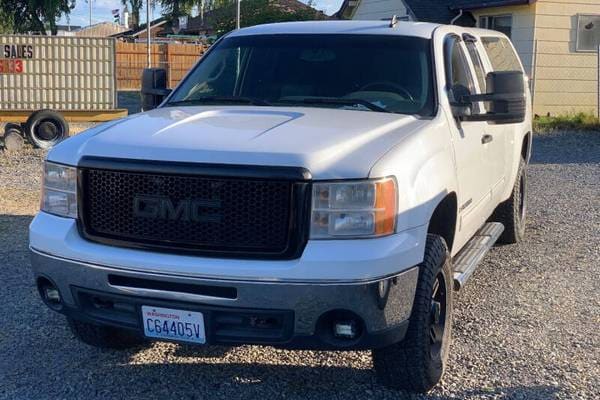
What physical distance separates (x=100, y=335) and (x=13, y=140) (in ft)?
34.5

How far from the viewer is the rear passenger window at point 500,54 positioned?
22.9ft

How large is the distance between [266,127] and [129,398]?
63.3 inches

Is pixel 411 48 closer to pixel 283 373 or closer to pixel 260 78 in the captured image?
pixel 260 78

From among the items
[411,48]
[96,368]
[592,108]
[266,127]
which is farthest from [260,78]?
[592,108]

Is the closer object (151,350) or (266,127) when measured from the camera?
(266,127)

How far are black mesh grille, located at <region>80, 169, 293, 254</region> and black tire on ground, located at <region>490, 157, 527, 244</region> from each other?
4.31 metres

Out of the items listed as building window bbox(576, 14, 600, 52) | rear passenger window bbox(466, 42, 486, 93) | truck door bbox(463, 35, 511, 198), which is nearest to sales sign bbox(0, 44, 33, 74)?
truck door bbox(463, 35, 511, 198)

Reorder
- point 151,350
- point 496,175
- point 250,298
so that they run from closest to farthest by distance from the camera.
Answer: point 250,298 → point 151,350 → point 496,175

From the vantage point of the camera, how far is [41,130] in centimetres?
1450

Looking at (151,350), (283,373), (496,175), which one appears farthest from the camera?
(496,175)

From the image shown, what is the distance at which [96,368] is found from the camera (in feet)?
15.2

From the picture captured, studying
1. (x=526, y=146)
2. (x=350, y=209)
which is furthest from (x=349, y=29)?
(x=526, y=146)

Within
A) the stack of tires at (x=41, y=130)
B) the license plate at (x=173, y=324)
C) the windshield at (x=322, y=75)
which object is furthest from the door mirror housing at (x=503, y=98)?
the stack of tires at (x=41, y=130)

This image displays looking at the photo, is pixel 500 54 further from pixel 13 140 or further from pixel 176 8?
pixel 176 8
